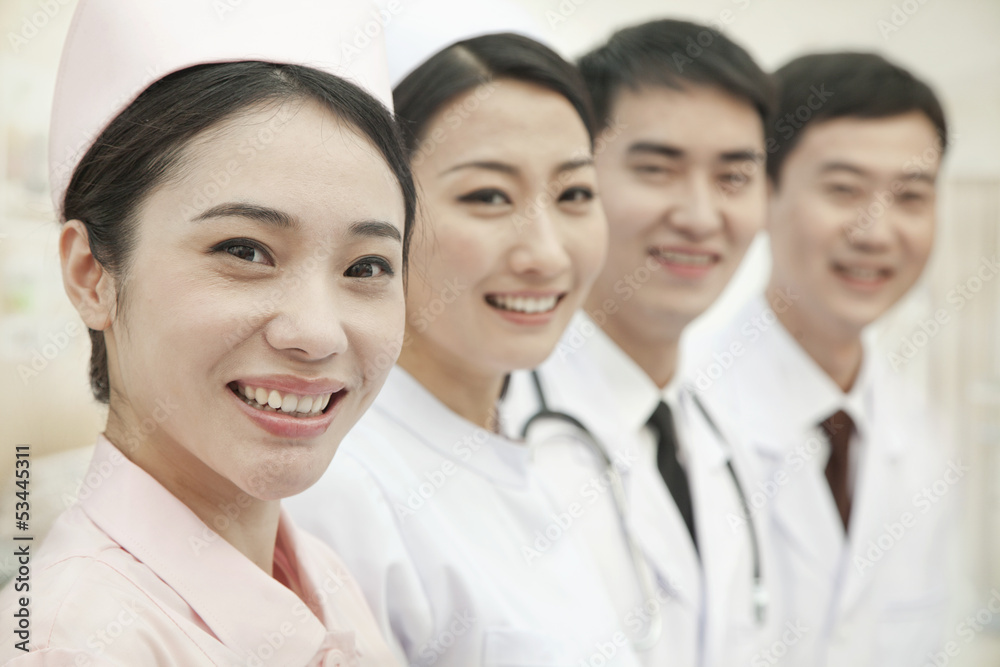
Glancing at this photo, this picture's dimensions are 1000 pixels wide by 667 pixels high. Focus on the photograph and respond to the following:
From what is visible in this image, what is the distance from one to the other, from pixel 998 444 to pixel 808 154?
97cm

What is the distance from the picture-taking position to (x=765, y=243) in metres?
1.62

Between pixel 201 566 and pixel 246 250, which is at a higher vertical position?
pixel 246 250

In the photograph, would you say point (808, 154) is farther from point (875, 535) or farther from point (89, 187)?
point (89, 187)

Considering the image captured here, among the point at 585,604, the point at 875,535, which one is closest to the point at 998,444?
the point at 875,535

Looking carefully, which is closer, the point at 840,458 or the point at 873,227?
the point at 873,227

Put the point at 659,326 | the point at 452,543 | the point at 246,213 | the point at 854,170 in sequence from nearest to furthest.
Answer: the point at 246,213 < the point at 452,543 < the point at 659,326 < the point at 854,170

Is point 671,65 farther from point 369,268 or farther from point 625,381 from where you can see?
point 369,268

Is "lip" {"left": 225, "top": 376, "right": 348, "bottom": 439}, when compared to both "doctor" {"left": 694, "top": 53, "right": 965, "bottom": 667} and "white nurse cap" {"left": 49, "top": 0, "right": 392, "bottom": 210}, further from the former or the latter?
"doctor" {"left": 694, "top": 53, "right": 965, "bottom": 667}

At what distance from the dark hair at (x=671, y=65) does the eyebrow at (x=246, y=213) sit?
30.6 inches

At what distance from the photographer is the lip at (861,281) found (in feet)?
4.84

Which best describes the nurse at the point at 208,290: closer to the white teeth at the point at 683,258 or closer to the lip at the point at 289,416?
the lip at the point at 289,416

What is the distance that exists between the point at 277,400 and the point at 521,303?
0.40m

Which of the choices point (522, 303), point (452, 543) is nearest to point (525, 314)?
point (522, 303)

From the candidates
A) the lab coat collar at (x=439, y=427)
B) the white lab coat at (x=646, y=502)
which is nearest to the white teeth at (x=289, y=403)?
the lab coat collar at (x=439, y=427)
